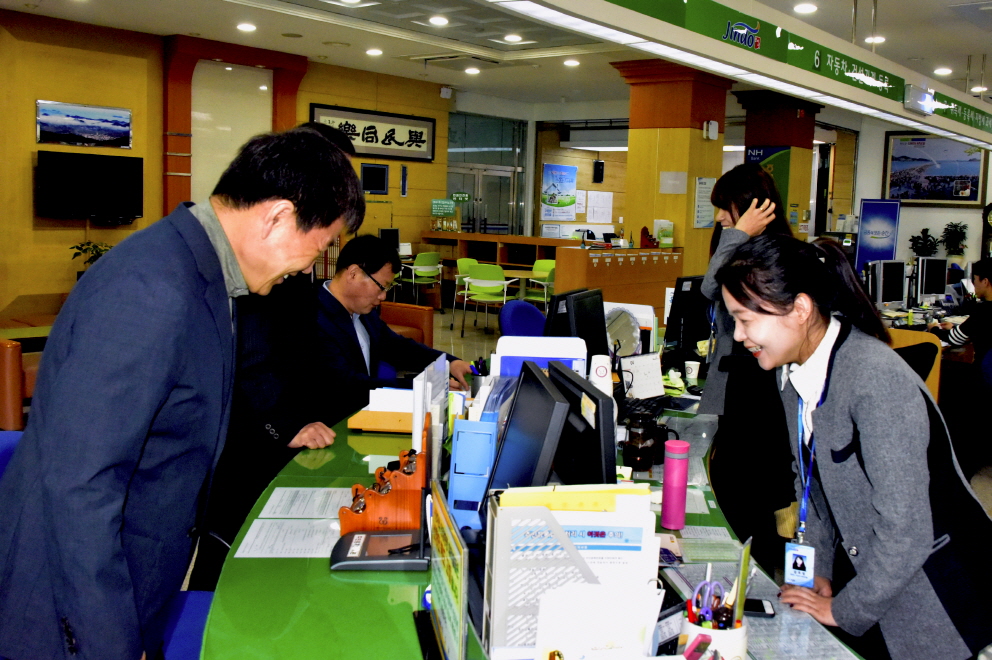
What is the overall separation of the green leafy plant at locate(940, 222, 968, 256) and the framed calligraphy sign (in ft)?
32.9

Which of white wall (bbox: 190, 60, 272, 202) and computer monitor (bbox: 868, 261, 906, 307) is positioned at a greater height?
white wall (bbox: 190, 60, 272, 202)

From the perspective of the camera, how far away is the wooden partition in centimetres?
870

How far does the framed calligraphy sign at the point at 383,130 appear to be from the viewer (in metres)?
11.6

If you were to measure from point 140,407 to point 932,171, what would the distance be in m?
17.4

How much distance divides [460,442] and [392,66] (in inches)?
414

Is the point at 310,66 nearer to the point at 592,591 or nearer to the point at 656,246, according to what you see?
the point at 656,246

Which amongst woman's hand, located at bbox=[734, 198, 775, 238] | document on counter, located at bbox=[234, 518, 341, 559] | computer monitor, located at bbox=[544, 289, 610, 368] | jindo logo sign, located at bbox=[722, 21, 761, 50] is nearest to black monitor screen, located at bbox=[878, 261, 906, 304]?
jindo logo sign, located at bbox=[722, 21, 761, 50]

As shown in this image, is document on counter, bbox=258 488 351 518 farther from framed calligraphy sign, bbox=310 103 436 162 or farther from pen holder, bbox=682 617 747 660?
framed calligraphy sign, bbox=310 103 436 162

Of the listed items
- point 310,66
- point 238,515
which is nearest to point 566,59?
point 310,66

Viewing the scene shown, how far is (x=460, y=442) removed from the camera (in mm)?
1858

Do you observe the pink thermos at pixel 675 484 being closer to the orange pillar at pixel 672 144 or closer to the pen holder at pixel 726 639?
the pen holder at pixel 726 639

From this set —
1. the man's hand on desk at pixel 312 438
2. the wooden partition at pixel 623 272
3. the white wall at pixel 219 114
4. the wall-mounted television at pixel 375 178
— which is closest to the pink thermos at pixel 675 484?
the man's hand on desk at pixel 312 438

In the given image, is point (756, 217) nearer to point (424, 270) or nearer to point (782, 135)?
point (424, 270)

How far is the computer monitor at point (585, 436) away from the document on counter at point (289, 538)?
24.2 inches
